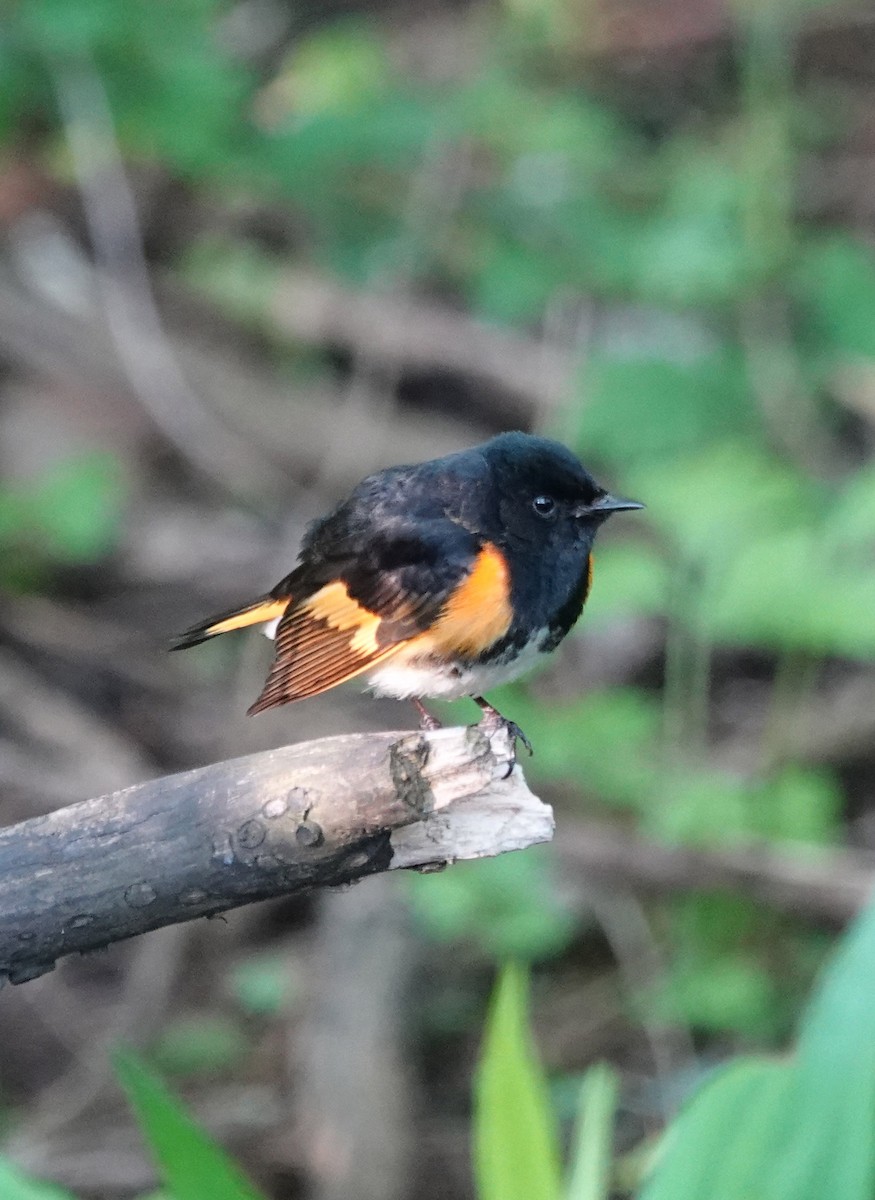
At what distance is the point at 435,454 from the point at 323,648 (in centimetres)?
360

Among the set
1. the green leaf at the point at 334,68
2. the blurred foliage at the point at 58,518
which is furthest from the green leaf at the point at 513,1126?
the green leaf at the point at 334,68

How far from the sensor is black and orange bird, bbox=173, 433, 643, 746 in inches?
84.6

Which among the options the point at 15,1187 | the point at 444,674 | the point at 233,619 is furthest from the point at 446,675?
the point at 15,1187

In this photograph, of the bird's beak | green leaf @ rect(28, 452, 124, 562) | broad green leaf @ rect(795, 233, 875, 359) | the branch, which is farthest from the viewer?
green leaf @ rect(28, 452, 124, 562)

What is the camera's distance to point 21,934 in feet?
5.04

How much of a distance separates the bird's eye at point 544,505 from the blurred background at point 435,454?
96cm

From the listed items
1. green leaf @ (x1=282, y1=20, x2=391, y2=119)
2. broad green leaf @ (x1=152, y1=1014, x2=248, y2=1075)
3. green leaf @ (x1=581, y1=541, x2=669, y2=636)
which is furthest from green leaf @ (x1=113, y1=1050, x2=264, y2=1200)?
green leaf @ (x1=282, y1=20, x2=391, y2=119)

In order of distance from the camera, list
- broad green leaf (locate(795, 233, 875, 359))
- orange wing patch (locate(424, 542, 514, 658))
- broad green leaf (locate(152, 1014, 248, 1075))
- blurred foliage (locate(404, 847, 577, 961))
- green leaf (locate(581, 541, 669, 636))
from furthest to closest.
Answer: broad green leaf (locate(795, 233, 875, 359))
broad green leaf (locate(152, 1014, 248, 1075))
blurred foliage (locate(404, 847, 577, 961))
green leaf (locate(581, 541, 669, 636))
orange wing patch (locate(424, 542, 514, 658))

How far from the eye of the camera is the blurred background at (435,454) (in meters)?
3.41

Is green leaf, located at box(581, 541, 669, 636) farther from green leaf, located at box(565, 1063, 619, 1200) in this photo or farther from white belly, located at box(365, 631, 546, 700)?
green leaf, located at box(565, 1063, 619, 1200)

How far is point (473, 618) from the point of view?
212cm

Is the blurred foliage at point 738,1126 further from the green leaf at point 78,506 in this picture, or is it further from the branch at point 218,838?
the green leaf at point 78,506

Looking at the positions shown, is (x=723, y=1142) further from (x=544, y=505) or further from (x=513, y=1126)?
(x=544, y=505)

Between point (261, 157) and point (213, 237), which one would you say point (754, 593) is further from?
point (213, 237)
